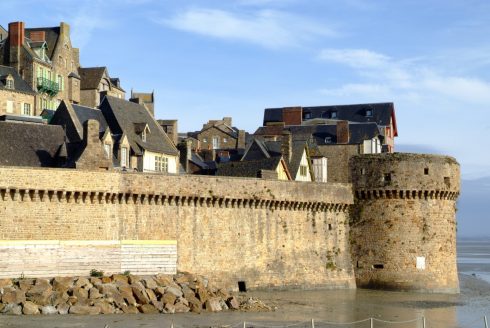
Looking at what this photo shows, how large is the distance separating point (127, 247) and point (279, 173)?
54.6 feet

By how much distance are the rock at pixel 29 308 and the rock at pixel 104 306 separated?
2.27 meters

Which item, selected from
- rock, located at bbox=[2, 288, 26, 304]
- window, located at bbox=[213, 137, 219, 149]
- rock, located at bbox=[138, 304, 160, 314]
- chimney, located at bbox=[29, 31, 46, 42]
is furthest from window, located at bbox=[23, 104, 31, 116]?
rock, located at bbox=[138, 304, 160, 314]

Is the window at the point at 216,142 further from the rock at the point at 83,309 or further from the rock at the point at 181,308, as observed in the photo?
→ the rock at the point at 83,309

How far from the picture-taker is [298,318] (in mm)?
34312

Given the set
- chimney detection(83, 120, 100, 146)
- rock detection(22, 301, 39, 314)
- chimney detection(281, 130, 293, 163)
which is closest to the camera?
rock detection(22, 301, 39, 314)

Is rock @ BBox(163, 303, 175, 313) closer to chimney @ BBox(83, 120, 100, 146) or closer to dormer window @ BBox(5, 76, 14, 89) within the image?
chimney @ BBox(83, 120, 100, 146)

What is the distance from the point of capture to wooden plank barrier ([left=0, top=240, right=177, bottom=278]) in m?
34.9

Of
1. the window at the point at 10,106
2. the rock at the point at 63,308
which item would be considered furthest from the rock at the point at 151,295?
the window at the point at 10,106

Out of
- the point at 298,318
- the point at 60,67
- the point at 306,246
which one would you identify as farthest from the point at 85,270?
the point at 60,67

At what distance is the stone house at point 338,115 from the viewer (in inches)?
2923

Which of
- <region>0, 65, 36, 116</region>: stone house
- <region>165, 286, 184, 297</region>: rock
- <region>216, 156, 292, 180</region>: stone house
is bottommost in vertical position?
<region>165, 286, 184, 297</region>: rock

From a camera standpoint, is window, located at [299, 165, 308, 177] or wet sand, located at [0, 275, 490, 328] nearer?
wet sand, located at [0, 275, 490, 328]

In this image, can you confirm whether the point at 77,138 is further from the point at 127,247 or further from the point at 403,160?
the point at 403,160

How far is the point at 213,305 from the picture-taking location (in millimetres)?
34969
